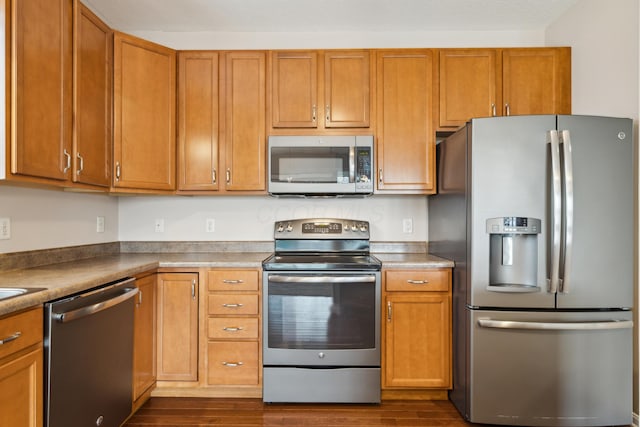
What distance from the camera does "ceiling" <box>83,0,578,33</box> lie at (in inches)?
100

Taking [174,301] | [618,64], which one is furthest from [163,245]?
[618,64]

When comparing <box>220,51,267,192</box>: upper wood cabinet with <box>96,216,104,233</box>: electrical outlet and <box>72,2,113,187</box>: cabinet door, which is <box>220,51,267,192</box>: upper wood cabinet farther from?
<box>96,216,104,233</box>: electrical outlet

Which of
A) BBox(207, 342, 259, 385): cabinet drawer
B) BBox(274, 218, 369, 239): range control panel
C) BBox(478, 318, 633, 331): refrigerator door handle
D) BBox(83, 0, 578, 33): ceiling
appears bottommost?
BBox(207, 342, 259, 385): cabinet drawer

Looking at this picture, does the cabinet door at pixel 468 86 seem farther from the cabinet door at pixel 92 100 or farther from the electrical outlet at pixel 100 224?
the electrical outlet at pixel 100 224

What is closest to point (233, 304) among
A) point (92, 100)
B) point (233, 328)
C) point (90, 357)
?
point (233, 328)

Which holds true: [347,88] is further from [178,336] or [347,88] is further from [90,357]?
[90,357]

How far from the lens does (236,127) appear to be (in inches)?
104

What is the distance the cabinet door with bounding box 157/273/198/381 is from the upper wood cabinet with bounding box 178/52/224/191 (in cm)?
73

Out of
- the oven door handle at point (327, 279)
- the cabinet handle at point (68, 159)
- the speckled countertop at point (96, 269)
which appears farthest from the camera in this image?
the oven door handle at point (327, 279)

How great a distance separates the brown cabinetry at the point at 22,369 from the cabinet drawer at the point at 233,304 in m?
1.04

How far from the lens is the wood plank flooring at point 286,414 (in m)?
2.17

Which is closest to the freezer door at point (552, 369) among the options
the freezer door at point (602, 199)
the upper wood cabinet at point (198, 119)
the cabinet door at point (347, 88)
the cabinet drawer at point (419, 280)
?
the freezer door at point (602, 199)

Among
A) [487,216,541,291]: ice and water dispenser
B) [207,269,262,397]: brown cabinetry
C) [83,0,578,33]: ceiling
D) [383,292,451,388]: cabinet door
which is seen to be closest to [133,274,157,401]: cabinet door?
[207,269,262,397]: brown cabinetry

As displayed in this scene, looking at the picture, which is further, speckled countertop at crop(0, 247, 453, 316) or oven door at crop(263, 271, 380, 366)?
oven door at crop(263, 271, 380, 366)
